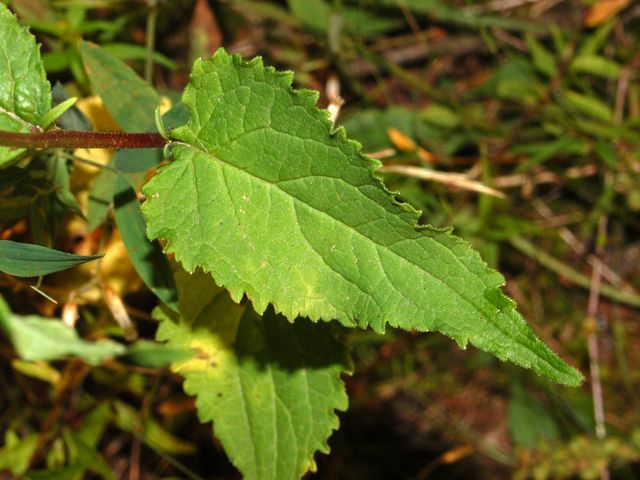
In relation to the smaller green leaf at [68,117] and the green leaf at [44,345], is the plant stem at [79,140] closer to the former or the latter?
the smaller green leaf at [68,117]

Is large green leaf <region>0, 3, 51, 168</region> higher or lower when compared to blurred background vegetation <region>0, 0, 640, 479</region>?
higher

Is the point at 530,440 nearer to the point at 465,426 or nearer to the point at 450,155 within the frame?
the point at 465,426

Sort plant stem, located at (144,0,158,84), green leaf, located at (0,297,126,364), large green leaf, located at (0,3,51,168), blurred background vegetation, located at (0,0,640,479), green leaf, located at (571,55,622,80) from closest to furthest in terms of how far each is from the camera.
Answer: green leaf, located at (0,297,126,364) → large green leaf, located at (0,3,51,168) → plant stem, located at (144,0,158,84) → blurred background vegetation, located at (0,0,640,479) → green leaf, located at (571,55,622,80)

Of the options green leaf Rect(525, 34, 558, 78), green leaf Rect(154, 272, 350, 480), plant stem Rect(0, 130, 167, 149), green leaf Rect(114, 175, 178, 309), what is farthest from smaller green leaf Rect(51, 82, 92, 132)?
green leaf Rect(525, 34, 558, 78)

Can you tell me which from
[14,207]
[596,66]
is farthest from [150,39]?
[596,66]

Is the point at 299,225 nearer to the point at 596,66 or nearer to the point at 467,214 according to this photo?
the point at 467,214

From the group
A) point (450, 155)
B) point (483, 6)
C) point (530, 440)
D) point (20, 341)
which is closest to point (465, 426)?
point (530, 440)

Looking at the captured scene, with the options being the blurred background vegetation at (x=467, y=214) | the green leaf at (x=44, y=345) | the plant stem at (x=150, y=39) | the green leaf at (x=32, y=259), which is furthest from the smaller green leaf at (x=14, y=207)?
the green leaf at (x=44, y=345)

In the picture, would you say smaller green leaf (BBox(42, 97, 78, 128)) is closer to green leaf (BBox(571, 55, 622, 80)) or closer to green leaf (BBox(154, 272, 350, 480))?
green leaf (BBox(154, 272, 350, 480))
